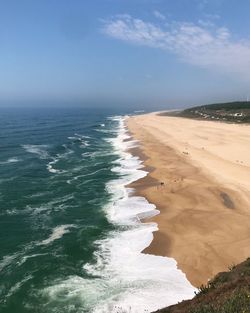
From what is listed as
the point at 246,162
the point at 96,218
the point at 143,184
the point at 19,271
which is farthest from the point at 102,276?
the point at 246,162

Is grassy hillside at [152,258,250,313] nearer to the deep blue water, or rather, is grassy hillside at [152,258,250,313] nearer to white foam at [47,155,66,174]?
the deep blue water

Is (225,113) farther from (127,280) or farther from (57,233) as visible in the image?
(127,280)

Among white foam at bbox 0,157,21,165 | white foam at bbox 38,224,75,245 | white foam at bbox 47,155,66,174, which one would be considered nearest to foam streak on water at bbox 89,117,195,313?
white foam at bbox 38,224,75,245

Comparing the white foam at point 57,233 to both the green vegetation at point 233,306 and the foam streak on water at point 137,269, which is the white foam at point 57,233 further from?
the green vegetation at point 233,306

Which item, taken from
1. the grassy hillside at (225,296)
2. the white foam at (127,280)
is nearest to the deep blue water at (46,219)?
the white foam at (127,280)

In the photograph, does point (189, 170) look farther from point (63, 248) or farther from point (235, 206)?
point (63, 248)
